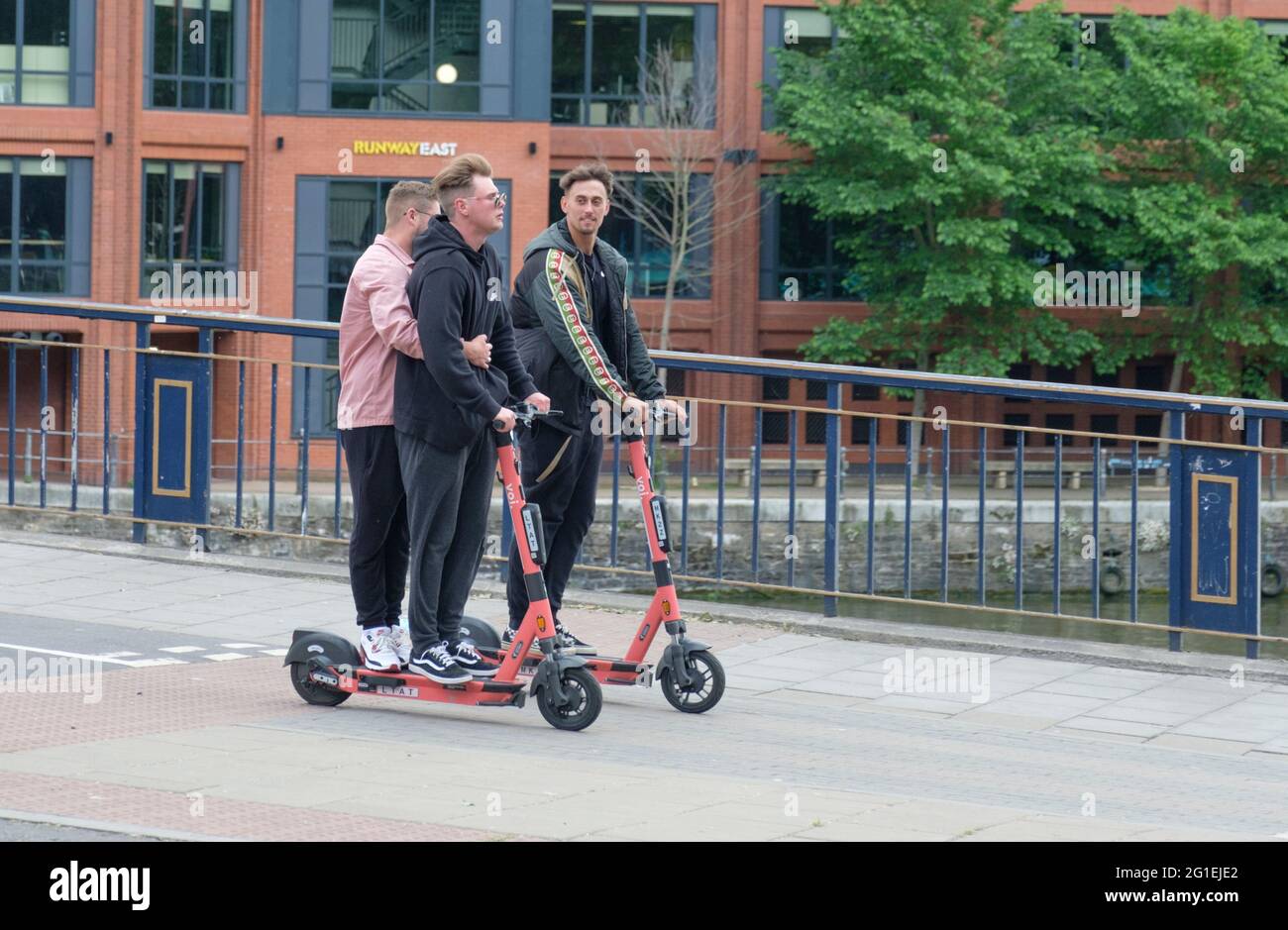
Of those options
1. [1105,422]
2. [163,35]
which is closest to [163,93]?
[163,35]

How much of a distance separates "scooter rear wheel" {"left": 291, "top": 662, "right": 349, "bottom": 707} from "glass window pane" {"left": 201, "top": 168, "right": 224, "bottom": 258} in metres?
30.9

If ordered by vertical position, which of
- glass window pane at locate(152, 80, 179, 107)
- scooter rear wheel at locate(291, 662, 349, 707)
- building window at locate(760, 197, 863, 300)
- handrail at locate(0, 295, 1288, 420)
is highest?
glass window pane at locate(152, 80, 179, 107)

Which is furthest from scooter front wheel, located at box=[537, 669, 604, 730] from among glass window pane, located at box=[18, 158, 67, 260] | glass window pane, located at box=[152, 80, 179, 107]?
glass window pane, located at box=[152, 80, 179, 107]

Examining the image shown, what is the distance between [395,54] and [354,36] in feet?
2.83

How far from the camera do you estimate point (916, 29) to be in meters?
38.2

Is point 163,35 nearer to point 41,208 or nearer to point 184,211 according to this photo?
point 184,211

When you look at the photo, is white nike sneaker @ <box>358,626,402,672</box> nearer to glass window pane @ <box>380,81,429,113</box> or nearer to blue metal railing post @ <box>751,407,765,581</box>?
blue metal railing post @ <box>751,407,765,581</box>

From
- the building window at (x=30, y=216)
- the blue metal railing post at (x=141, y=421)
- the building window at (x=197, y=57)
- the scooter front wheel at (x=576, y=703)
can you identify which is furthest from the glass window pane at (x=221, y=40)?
the scooter front wheel at (x=576, y=703)

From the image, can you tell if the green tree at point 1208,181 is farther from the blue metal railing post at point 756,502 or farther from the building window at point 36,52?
the blue metal railing post at point 756,502

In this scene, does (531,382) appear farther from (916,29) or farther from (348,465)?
(916,29)

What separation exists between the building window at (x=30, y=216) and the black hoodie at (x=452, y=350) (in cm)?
3062

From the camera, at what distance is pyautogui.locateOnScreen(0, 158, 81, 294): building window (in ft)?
117

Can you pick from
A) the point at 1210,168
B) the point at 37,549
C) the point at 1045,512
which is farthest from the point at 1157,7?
the point at 37,549

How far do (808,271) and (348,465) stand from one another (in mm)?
34389
